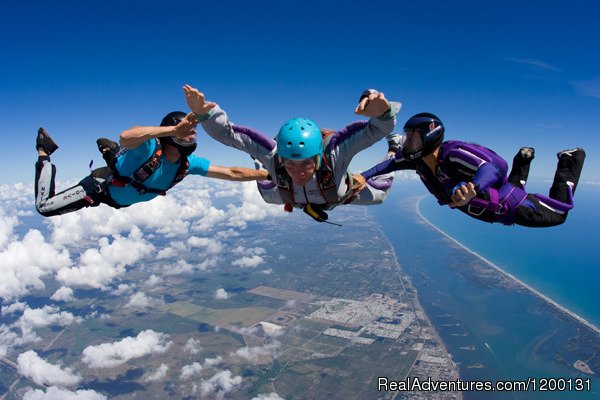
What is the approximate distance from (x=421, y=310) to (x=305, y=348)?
35.4 meters

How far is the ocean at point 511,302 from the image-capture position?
6462cm

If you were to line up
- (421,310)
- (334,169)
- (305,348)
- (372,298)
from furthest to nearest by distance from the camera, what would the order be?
1. (372,298)
2. (421,310)
3. (305,348)
4. (334,169)

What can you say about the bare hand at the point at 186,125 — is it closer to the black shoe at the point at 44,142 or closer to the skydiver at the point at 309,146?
the skydiver at the point at 309,146

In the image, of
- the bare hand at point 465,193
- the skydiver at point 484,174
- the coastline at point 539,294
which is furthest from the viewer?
the coastline at point 539,294

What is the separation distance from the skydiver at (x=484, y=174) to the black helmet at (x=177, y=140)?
255 centimetres

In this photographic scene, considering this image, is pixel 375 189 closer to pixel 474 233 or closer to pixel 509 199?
pixel 509 199

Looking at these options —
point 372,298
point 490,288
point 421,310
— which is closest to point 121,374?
point 372,298

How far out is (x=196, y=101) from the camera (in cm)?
332

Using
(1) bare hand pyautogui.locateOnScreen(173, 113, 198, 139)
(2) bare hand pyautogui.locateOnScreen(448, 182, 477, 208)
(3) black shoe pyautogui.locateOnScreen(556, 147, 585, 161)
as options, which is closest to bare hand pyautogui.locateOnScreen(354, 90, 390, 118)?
(2) bare hand pyautogui.locateOnScreen(448, 182, 477, 208)

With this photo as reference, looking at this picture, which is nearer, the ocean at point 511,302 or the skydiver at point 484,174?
the skydiver at point 484,174

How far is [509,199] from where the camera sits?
4152 millimetres

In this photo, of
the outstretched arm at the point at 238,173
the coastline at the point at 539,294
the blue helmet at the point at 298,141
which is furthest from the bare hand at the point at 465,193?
the coastline at the point at 539,294


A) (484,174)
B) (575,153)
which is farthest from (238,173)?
(575,153)

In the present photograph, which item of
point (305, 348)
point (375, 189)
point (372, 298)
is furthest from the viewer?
point (372, 298)
